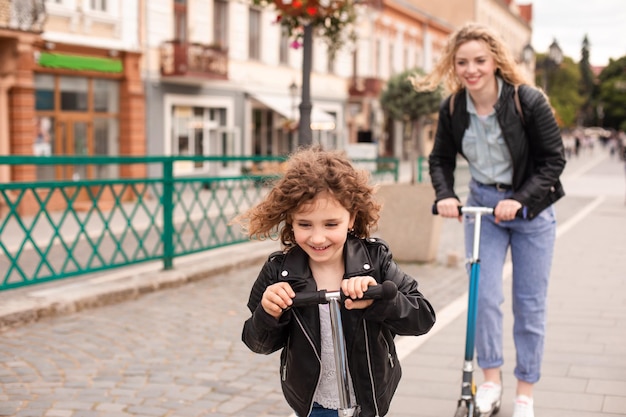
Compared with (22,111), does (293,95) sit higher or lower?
higher


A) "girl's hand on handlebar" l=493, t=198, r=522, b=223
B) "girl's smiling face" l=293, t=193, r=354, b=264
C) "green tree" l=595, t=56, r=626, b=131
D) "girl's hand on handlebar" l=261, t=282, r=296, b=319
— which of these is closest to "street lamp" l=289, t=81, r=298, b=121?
"girl's hand on handlebar" l=493, t=198, r=522, b=223

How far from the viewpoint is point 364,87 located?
40.0 metres

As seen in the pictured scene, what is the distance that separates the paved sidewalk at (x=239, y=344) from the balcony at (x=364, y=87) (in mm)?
29654

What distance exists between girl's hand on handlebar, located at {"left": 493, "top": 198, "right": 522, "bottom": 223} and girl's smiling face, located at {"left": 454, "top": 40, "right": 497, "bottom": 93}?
56 cm

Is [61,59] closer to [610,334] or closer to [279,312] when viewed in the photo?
[610,334]

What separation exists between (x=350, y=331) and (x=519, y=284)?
5.96ft

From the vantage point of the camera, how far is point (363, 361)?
2.86m

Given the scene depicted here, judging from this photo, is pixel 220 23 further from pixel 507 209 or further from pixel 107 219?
pixel 507 209

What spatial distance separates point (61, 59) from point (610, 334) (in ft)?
56.1

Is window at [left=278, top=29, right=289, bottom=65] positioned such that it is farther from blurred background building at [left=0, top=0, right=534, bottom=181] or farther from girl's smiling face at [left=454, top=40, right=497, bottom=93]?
girl's smiling face at [left=454, top=40, right=497, bottom=93]

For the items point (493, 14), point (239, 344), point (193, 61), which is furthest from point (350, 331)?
point (493, 14)

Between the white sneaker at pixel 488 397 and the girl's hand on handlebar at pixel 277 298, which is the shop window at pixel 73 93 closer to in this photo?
the white sneaker at pixel 488 397

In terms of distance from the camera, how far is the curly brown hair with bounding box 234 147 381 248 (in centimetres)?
278

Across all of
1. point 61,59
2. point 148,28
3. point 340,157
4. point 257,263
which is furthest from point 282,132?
point 340,157
